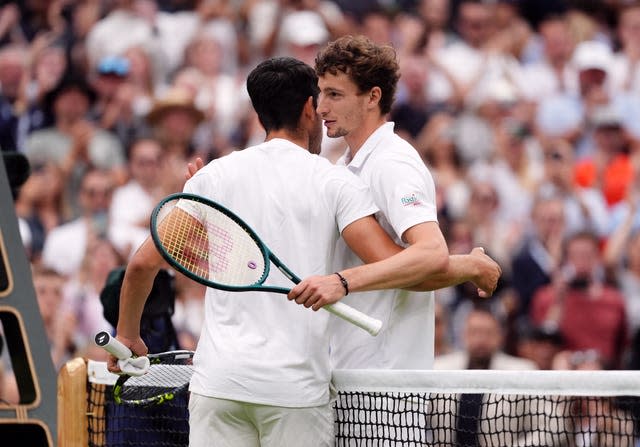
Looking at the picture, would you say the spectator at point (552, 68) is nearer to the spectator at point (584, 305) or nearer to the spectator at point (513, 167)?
the spectator at point (513, 167)

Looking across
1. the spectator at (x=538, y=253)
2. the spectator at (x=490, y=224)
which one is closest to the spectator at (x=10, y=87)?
the spectator at (x=490, y=224)

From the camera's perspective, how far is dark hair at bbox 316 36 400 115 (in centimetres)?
480

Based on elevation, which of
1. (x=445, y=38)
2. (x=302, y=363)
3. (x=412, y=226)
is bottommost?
(x=302, y=363)

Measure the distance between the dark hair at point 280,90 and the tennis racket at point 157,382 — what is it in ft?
3.14

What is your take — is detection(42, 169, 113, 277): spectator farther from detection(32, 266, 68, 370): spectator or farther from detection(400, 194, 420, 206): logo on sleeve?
detection(400, 194, 420, 206): logo on sleeve

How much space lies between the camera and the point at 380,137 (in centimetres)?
485

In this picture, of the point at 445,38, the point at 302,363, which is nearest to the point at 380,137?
the point at 302,363

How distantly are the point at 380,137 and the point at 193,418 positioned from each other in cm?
119

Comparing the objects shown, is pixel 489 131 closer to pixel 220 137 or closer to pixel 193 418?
pixel 220 137

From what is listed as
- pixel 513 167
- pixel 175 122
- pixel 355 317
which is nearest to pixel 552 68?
pixel 513 167

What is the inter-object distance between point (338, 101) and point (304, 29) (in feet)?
23.3

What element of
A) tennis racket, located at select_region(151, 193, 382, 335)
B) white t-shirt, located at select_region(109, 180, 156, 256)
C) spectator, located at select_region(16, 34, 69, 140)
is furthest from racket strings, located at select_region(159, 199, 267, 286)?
spectator, located at select_region(16, 34, 69, 140)

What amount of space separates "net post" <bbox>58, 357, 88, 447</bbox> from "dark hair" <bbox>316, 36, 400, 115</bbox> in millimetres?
1520

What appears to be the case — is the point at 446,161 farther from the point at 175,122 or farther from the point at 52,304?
the point at 52,304
